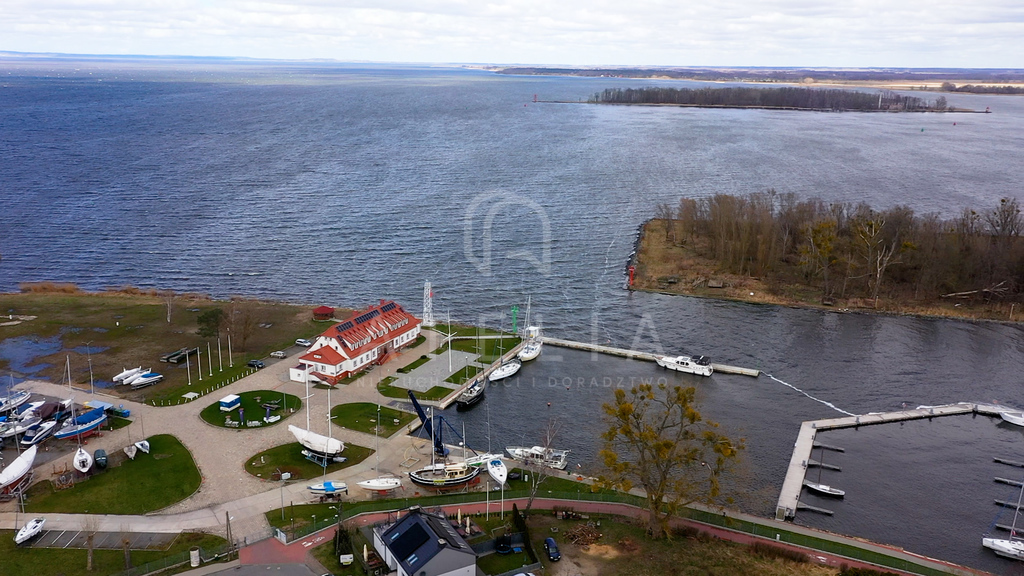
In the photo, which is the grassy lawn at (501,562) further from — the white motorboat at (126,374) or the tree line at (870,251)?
the tree line at (870,251)

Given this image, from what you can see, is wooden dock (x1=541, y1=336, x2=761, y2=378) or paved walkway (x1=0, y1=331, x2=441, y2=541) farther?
wooden dock (x1=541, y1=336, x2=761, y2=378)

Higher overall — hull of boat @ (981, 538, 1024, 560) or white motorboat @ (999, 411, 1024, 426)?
white motorboat @ (999, 411, 1024, 426)

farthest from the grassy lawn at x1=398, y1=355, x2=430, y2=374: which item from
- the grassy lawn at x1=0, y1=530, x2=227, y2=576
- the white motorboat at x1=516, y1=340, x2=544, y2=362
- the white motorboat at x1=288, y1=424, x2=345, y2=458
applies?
the grassy lawn at x1=0, y1=530, x2=227, y2=576

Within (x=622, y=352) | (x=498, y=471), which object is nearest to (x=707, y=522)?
(x=498, y=471)

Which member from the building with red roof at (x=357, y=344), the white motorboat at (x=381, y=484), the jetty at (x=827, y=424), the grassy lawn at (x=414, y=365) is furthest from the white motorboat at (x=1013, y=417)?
the building with red roof at (x=357, y=344)

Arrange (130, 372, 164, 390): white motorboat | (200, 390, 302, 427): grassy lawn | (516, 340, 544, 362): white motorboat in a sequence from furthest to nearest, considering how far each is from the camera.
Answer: (516, 340, 544, 362): white motorboat, (130, 372, 164, 390): white motorboat, (200, 390, 302, 427): grassy lawn

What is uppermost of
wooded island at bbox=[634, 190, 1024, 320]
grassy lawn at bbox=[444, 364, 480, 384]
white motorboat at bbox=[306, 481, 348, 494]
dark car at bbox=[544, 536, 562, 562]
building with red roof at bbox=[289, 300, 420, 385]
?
wooded island at bbox=[634, 190, 1024, 320]

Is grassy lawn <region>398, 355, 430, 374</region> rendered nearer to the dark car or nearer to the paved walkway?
the paved walkway
